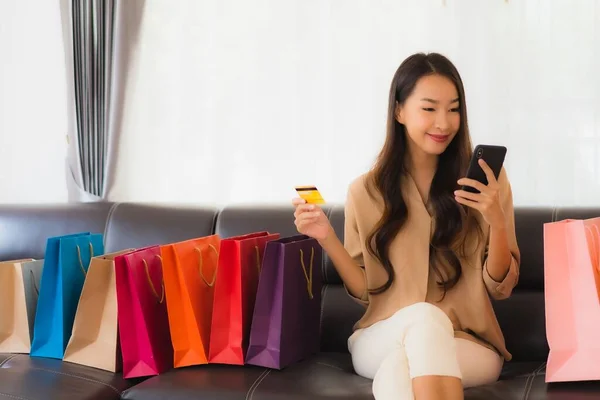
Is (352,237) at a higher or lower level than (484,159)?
lower

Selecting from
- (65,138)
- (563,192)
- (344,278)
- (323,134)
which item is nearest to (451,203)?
(344,278)

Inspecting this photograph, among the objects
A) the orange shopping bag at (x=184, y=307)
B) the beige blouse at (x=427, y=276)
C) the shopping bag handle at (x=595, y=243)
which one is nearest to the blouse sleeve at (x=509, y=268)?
the beige blouse at (x=427, y=276)

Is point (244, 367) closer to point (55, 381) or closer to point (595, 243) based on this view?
point (55, 381)

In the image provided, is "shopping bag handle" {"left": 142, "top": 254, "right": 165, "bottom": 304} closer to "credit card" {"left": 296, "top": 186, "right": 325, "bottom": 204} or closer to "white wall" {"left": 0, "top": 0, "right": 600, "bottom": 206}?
"credit card" {"left": 296, "top": 186, "right": 325, "bottom": 204}

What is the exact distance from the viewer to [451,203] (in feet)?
7.05

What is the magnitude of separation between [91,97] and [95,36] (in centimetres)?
25

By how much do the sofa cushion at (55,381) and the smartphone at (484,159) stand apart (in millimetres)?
1074

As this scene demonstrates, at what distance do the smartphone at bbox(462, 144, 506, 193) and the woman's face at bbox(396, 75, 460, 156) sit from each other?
0.18 metres

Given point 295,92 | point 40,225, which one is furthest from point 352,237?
point 40,225

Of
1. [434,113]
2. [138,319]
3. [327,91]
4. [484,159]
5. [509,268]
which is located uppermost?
[327,91]

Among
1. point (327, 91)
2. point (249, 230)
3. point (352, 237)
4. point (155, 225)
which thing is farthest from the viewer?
point (327, 91)

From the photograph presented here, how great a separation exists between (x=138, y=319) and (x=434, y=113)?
3.24 feet

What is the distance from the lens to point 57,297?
230cm

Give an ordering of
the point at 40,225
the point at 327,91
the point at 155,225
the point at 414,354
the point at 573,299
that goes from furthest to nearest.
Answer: the point at 327,91
the point at 40,225
the point at 155,225
the point at 573,299
the point at 414,354
